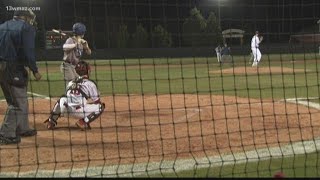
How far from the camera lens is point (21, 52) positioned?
294 inches

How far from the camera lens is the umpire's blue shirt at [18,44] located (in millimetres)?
7324

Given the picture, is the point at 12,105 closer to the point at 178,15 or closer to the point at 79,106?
the point at 79,106

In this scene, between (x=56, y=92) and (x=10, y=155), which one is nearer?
(x=10, y=155)

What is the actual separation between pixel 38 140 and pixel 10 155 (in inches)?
36.5

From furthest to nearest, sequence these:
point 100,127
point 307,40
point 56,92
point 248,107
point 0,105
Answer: point 307,40 < point 56,92 < point 0,105 < point 248,107 < point 100,127

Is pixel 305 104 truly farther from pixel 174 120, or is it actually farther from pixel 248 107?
pixel 174 120

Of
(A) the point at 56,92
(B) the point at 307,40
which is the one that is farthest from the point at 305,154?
(B) the point at 307,40

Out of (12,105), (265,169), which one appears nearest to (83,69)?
(12,105)

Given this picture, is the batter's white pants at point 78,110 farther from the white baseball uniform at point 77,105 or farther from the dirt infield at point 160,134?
the dirt infield at point 160,134

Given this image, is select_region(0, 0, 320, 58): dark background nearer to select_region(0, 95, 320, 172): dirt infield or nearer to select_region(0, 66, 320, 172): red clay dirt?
select_region(0, 66, 320, 172): red clay dirt

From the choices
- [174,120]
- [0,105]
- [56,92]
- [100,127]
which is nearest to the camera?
[100,127]

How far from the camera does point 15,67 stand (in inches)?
292

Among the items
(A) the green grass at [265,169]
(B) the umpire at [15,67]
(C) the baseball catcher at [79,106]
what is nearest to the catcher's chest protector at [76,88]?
(C) the baseball catcher at [79,106]

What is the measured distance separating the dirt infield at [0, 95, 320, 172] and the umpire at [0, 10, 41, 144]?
313 mm
